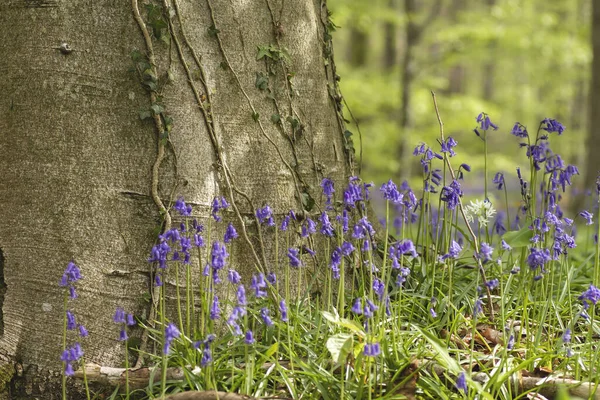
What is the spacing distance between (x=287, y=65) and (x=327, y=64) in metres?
0.33

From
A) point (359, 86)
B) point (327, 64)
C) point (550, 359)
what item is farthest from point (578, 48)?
point (550, 359)

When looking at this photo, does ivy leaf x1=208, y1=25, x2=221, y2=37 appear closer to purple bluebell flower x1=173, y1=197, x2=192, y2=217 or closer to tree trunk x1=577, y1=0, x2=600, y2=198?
purple bluebell flower x1=173, y1=197, x2=192, y2=217

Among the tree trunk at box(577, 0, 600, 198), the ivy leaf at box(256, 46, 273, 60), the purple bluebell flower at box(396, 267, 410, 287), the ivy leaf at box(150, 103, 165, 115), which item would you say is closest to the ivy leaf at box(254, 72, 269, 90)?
the ivy leaf at box(256, 46, 273, 60)

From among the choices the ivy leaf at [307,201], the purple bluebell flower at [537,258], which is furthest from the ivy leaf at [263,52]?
the purple bluebell flower at [537,258]

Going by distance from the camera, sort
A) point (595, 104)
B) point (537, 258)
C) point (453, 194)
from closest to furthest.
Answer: point (537, 258), point (453, 194), point (595, 104)

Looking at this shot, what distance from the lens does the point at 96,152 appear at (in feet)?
8.52

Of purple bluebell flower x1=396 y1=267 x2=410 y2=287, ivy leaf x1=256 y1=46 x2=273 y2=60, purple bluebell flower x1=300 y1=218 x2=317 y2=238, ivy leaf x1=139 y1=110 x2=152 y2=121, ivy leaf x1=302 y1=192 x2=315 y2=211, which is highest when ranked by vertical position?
ivy leaf x1=256 y1=46 x2=273 y2=60

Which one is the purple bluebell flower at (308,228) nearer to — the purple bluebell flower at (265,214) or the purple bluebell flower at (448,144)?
the purple bluebell flower at (265,214)

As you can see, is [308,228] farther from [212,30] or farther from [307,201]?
[212,30]

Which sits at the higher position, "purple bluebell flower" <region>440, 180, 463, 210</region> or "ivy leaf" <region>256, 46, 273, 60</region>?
"ivy leaf" <region>256, 46, 273, 60</region>

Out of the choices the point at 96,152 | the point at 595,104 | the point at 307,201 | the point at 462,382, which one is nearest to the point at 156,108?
the point at 96,152

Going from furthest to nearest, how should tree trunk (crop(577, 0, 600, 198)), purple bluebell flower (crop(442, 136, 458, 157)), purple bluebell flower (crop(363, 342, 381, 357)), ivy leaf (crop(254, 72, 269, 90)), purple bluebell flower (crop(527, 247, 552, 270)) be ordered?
1. tree trunk (crop(577, 0, 600, 198))
2. ivy leaf (crop(254, 72, 269, 90))
3. purple bluebell flower (crop(442, 136, 458, 157))
4. purple bluebell flower (crop(527, 247, 552, 270))
5. purple bluebell flower (crop(363, 342, 381, 357))

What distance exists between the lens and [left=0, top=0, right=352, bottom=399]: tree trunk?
2.59 metres

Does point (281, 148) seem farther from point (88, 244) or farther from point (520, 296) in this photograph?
point (520, 296)
